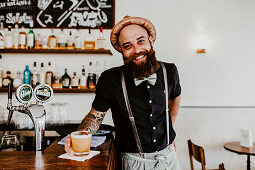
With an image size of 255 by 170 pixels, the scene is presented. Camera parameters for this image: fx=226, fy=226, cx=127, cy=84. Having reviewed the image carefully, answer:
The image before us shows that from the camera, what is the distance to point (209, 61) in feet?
10.1

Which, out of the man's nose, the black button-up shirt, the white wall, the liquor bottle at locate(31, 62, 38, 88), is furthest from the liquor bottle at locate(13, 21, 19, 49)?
the man's nose

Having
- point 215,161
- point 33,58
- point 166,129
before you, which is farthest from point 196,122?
point 33,58

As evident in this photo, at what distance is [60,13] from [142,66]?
2083 mm

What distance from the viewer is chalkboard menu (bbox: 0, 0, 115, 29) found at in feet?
10.1

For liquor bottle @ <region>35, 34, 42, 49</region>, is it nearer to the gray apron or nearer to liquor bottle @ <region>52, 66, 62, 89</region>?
liquor bottle @ <region>52, 66, 62, 89</region>

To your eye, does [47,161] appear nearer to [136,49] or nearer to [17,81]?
[136,49]

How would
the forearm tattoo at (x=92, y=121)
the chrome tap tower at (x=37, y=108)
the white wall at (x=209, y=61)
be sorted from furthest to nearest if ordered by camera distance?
the white wall at (x=209, y=61), the forearm tattoo at (x=92, y=121), the chrome tap tower at (x=37, y=108)

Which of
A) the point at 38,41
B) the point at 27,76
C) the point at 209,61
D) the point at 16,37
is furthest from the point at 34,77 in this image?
the point at 209,61

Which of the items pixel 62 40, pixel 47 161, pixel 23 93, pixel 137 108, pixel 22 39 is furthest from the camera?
pixel 62 40

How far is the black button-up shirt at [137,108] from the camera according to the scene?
1.40m

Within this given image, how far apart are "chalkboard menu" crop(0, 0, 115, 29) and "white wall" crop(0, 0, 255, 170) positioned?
0.21 metres

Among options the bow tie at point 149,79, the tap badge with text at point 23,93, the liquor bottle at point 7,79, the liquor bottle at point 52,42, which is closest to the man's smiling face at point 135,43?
the bow tie at point 149,79

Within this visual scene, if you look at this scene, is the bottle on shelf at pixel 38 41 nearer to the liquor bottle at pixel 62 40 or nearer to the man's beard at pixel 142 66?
the liquor bottle at pixel 62 40

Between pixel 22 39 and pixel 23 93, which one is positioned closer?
pixel 23 93
